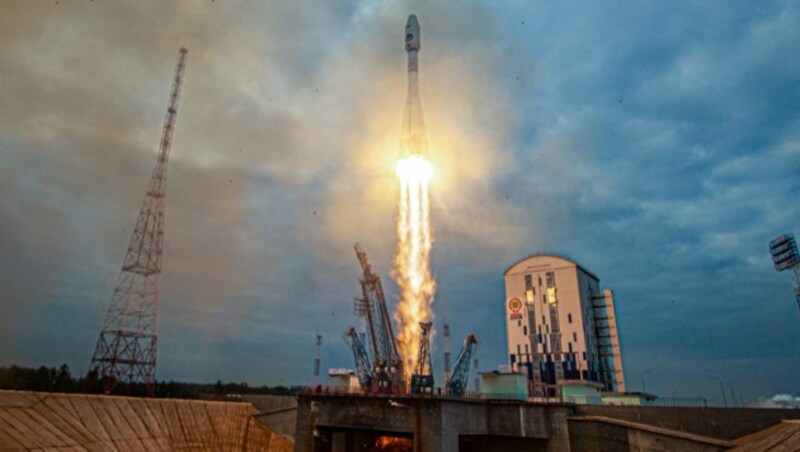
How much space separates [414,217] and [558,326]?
126ft

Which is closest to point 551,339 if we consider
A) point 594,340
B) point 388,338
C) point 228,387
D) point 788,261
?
point 594,340

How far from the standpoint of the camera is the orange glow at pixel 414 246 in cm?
5347

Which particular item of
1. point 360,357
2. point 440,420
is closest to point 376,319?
Answer: point 360,357

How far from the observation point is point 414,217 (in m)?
54.2

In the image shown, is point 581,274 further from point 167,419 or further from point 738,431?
point 167,419

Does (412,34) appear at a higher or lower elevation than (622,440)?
higher

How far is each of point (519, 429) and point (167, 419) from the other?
32863 mm

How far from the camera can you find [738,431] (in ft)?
108

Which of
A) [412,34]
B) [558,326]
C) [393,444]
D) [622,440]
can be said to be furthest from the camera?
[558,326]

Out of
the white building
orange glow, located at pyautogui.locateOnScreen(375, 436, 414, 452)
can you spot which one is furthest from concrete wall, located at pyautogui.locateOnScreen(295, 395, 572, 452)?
the white building

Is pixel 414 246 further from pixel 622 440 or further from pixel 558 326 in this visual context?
pixel 558 326

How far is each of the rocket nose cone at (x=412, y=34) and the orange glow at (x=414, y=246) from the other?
13412 mm

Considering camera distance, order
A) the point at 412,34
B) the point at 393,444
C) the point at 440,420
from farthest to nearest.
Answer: the point at 412,34 → the point at 393,444 → the point at 440,420

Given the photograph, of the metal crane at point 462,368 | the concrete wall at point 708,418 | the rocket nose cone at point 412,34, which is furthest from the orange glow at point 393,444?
the rocket nose cone at point 412,34
